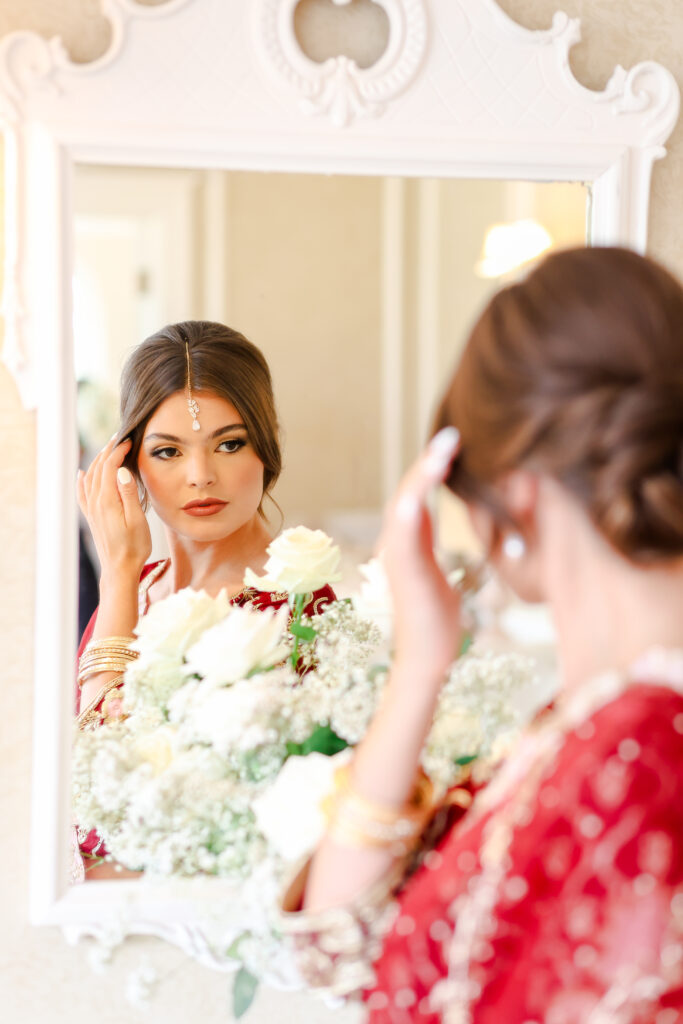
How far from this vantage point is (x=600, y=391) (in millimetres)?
685

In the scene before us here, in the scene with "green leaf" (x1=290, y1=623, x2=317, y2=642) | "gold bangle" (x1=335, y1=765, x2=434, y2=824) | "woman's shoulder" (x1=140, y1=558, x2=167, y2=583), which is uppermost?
"woman's shoulder" (x1=140, y1=558, x2=167, y2=583)

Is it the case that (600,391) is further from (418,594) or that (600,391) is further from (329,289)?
(329,289)

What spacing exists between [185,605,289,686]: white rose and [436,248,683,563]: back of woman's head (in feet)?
1.41

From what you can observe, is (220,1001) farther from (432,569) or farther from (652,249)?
(652,249)

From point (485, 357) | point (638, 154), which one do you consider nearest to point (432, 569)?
point (485, 357)

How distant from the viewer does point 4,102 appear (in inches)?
42.9

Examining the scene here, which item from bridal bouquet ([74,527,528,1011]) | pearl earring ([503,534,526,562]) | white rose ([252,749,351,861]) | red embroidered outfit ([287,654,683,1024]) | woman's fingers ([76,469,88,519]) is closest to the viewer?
red embroidered outfit ([287,654,683,1024])

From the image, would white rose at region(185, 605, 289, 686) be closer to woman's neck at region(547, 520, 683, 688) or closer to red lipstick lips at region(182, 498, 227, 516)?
red lipstick lips at region(182, 498, 227, 516)

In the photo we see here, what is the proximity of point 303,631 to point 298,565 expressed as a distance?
78mm

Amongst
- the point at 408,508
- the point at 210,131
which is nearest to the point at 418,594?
the point at 408,508

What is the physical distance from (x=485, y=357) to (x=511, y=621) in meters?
0.56

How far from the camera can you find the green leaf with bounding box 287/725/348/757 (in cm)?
107

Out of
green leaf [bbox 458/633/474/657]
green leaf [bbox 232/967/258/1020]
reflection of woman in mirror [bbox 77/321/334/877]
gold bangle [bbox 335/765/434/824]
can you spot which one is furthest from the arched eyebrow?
green leaf [bbox 232/967/258/1020]

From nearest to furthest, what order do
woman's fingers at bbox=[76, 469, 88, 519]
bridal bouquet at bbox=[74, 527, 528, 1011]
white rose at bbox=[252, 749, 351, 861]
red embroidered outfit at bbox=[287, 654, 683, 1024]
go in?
red embroidered outfit at bbox=[287, 654, 683, 1024], white rose at bbox=[252, 749, 351, 861], bridal bouquet at bbox=[74, 527, 528, 1011], woman's fingers at bbox=[76, 469, 88, 519]
